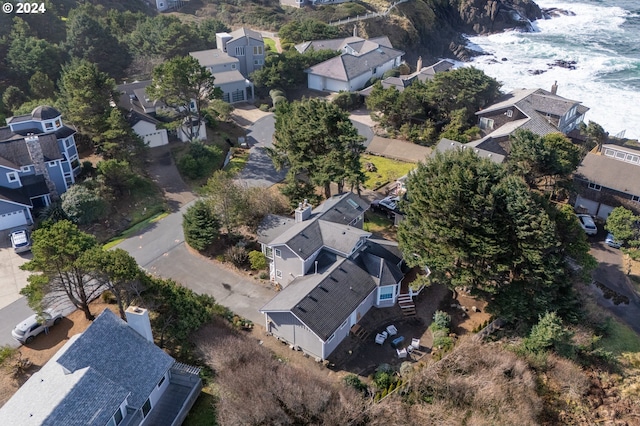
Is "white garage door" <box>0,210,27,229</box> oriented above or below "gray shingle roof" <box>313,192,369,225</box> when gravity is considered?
below

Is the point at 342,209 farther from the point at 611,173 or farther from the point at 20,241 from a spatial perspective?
the point at 611,173

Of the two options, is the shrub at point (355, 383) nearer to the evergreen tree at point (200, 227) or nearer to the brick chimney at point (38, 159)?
the evergreen tree at point (200, 227)

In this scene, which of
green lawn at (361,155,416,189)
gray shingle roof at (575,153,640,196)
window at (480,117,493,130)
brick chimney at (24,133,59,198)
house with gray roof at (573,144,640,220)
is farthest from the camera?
window at (480,117,493,130)

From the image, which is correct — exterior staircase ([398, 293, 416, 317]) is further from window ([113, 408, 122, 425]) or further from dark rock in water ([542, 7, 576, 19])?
dark rock in water ([542, 7, 576, 19])

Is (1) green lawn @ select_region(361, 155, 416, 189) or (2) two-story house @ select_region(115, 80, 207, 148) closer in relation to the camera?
(1) green lawn @ select_region(361, 155, 416, 189)

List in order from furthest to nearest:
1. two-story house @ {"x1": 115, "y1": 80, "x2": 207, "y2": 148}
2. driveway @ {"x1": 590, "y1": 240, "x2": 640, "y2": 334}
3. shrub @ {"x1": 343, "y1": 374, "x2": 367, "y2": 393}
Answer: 1. two-story house @ {"x1": 115, "y1": 80, "x2": 207, "y2": 148}
2. driveway @ {"x1": 590, "y1": 240, "x2": 640, "y2": 334}
3. shrub @ {"x1": 343, "y1": 374, "x2": 367, "y2": 393}

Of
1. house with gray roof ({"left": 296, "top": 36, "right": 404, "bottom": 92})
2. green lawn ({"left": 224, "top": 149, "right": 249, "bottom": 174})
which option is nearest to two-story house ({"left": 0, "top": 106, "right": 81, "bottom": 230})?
green lawn ({"left": 224, "top": 149, "right": 249, "bottom": 174})

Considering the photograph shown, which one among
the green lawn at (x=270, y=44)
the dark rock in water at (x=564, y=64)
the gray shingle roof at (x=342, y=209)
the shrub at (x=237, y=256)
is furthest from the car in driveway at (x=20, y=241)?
the dark rock in water at (x=564, y=64)

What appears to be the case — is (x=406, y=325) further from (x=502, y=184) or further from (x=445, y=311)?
(x=502, y=184)

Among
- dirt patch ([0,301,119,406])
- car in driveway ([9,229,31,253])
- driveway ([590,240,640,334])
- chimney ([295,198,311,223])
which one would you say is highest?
chimney ([295,198,311,223])
